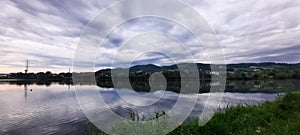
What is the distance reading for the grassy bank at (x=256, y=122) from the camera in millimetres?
5173

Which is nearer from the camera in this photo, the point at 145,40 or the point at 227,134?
the point at 227,134

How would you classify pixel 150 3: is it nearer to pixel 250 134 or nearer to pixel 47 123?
pixel 250 134

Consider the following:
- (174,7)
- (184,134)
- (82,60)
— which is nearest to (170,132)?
(184,134)

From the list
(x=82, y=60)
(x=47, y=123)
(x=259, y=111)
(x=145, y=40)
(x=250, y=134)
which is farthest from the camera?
(x=47, y=123)

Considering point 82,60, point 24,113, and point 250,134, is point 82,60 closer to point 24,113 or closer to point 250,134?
point 250,134

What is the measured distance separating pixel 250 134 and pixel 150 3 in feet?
15.2

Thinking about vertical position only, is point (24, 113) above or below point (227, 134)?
below

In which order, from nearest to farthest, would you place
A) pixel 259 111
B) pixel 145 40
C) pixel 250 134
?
pixel 250 134, pixel 145 40, pixel 259 111

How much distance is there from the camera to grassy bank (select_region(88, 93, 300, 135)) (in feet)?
17.0

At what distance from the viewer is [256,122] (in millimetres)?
6230

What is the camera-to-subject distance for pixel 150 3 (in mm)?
6047

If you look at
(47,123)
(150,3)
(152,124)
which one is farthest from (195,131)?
(47,123)

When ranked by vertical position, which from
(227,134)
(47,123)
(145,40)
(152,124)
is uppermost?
(145,40)

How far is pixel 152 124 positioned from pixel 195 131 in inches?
46.1
